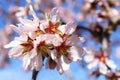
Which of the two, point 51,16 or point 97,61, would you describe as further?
point 97,61

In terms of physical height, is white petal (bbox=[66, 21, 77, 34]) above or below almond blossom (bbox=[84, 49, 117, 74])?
below

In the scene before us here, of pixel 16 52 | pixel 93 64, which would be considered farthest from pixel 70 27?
pixel 93 64

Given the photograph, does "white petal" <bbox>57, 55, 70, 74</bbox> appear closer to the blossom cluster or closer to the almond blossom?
the blossom cluster

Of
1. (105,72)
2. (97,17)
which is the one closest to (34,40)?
(105,72)

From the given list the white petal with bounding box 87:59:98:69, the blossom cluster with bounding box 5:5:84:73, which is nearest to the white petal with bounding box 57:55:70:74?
the blossom cluster with bounding box 5:5:84:73

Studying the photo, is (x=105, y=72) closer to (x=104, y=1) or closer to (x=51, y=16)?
(x=104, y=1)

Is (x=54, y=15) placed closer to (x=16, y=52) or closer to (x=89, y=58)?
(x=16, y=52)

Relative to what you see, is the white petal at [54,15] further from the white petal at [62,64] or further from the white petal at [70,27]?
the white petal at [62,64]
